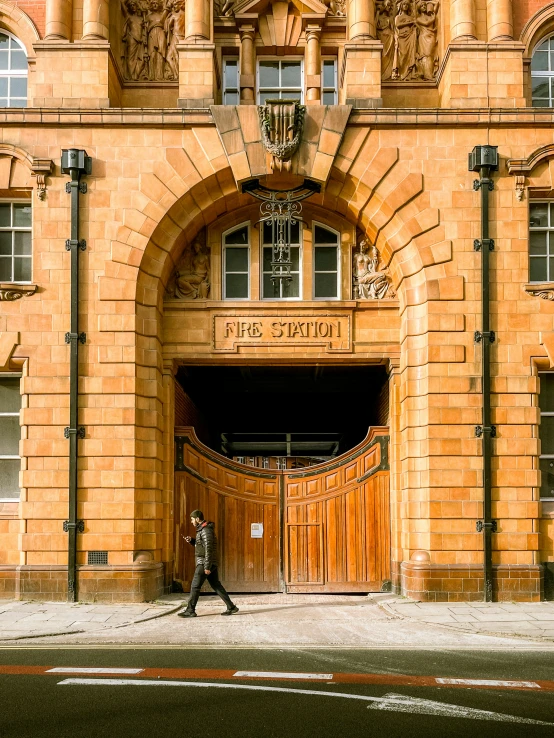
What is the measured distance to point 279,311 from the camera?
733 inches

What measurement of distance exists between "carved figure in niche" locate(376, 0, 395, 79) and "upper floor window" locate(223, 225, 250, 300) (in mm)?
4258

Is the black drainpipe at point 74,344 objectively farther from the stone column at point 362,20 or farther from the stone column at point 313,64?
the stone column at point 362,20

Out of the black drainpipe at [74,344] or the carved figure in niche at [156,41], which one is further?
the carved figure in niche at [156,41]

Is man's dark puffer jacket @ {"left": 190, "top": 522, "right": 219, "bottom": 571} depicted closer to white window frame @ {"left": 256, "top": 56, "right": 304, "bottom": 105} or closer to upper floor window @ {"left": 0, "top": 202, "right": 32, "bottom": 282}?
upper floor window @ {"left": 0, "top": 202, "right": 32, "bottom": 282}

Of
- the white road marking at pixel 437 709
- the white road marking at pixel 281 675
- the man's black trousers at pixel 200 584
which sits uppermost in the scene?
the man's black trousers at pixel 200 584

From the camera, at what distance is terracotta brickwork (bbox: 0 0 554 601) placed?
17359 millimetres

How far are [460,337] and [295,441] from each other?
36.4 ft

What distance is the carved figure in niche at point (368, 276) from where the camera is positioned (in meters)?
18.8

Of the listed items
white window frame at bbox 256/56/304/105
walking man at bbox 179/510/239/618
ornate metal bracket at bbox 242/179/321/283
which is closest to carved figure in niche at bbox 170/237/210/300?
ornate metal bracket at bbox 242/179/321/283

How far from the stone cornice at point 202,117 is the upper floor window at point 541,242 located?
155 centimetres

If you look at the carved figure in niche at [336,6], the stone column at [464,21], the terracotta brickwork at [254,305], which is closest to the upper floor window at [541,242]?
the terracotta brickwork at [254,305]

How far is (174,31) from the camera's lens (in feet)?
63.2

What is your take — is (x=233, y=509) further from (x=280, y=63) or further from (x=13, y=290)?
(x=280, y=63)

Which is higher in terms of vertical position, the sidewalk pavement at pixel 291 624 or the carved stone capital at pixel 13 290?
the carved stone capital at pixel 13 290
